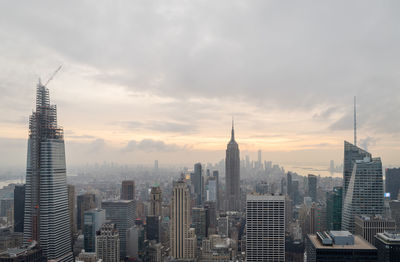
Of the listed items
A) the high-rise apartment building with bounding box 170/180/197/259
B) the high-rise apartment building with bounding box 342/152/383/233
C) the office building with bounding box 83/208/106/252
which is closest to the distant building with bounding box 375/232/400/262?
the high-rise apartment building with bounding box 342/152/383/233

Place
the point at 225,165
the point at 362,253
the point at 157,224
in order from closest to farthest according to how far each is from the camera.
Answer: the point at 362,253
the point at 157,224
the point at 225,165

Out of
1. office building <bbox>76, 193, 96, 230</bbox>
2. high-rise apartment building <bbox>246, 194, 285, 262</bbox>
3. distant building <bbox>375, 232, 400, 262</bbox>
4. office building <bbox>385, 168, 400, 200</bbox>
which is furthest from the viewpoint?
office building <bbox>76, 193, 96, 230</bbox>

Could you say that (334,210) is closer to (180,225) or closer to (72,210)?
(180,225)

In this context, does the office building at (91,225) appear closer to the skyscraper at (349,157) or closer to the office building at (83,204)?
the office building at (83,204)

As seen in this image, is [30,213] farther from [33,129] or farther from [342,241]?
[342,241]

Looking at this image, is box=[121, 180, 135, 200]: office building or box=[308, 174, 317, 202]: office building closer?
box=[308, 174, 317, 202]: office building

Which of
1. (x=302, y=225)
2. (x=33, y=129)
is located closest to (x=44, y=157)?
(x=33, y=129)

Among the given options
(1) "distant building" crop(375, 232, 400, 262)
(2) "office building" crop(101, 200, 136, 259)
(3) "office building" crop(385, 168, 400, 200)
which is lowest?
(2) "office building" crop(101, 200, 136, 259)

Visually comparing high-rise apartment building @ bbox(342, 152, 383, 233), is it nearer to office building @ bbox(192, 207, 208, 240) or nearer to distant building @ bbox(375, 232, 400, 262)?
distant building @ bbox(375, 232, 400, 262)
